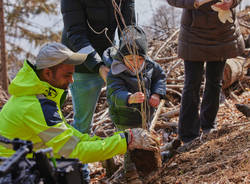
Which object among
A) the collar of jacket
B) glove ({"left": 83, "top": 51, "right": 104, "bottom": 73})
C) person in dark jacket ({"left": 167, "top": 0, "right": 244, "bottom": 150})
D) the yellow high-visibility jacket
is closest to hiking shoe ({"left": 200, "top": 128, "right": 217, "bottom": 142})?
person in dark jacket ({"left": 167, "top": 0, "right": 244, "bottom": 150})

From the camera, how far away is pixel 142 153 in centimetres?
321

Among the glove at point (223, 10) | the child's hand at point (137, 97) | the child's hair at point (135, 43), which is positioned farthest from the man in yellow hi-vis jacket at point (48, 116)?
the glove at point (223, 10)

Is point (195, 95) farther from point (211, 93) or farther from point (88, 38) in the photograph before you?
point (88, 38)

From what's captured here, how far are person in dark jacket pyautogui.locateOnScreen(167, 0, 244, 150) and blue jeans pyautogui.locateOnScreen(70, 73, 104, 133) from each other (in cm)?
101

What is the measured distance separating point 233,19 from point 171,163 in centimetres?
170

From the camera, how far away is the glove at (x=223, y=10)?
347 cm

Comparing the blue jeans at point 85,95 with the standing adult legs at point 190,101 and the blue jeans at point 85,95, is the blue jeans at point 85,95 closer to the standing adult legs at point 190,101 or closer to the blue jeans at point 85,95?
the blue jeans at point 85,95

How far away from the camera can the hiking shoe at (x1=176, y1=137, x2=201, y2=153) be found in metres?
3.70

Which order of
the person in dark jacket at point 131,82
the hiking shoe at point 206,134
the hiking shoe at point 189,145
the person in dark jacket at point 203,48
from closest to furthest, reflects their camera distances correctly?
the person in dark jacket at point 131,82 < the person in dark jacket at point 203,48 < the hiking shoe at point 189,145 < the hiking shoe at point 206,134

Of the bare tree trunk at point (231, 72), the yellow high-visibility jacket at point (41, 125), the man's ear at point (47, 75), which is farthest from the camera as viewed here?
the bare tree trunk at point (231, 72)

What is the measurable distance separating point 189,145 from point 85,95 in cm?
128

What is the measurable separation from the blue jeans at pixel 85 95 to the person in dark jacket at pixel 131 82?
1.22 feet

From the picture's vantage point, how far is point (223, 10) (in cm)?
350

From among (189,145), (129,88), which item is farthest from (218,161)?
(129,88)
